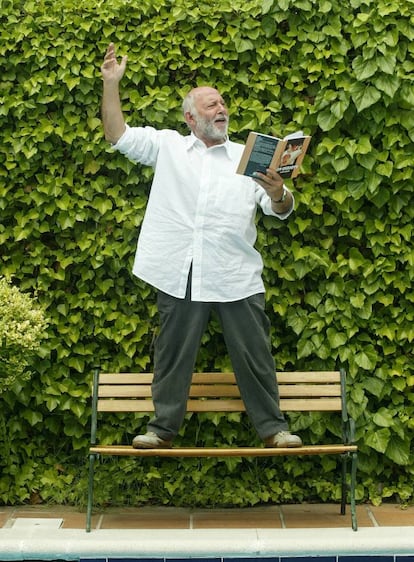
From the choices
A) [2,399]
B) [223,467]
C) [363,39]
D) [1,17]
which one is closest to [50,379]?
[2,399]

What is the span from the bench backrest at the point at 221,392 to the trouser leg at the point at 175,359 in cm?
16

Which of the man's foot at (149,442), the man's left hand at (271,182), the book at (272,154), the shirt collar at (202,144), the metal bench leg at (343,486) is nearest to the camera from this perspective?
the book at (272,154)

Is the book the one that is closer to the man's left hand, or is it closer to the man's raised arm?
the man's left hand

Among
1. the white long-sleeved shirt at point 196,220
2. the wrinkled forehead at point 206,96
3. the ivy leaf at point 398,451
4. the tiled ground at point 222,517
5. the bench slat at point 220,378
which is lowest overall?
the tiled ground at point 222,517

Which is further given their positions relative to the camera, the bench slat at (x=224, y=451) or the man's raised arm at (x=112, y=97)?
the man's raised arm at (x=112, y=97)

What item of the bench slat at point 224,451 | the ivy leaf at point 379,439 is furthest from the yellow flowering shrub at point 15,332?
the ivy leaf at point 379,439

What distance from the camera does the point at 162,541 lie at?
436 centimetres

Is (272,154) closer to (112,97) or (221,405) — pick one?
(112,97)

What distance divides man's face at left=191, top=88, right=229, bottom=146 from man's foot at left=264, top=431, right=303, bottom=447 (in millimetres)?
1365

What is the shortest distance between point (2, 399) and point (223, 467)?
1142mm

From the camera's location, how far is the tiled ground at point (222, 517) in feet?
16.1

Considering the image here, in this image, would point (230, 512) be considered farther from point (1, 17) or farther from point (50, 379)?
point (1, 17)

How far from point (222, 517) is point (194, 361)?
80 cm

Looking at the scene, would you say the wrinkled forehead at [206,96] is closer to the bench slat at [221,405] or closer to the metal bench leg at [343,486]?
the bench slat at [221,405]
